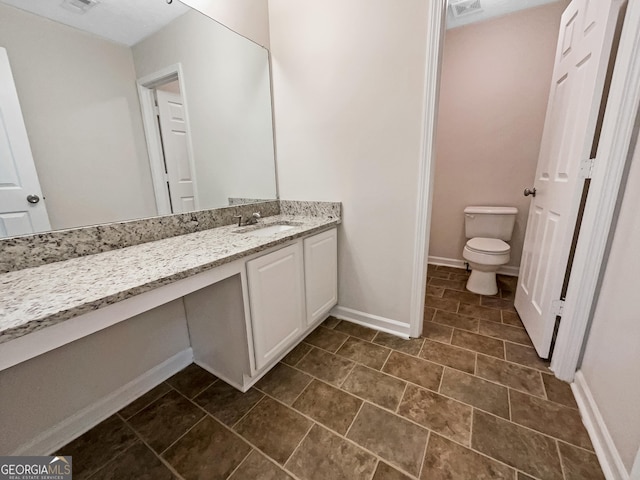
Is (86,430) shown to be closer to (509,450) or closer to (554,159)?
(509,450)

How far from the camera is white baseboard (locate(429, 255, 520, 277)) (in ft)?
9.12

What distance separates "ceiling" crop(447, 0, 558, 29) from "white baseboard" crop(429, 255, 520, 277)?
236 cm

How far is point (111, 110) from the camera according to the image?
1.19m

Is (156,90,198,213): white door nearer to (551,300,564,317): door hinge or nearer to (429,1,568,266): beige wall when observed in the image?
(551,300,564,317): door hinge

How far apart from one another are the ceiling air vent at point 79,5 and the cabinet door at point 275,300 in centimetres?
124

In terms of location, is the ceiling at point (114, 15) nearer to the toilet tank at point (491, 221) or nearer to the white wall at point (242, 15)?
the white wall at point (242, 15)

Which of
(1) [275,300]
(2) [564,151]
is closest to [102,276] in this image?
(1) [275,300]

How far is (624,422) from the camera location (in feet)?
3.14

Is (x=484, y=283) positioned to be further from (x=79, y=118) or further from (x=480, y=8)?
(x=79, y=118)

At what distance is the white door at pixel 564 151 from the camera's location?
1.22m

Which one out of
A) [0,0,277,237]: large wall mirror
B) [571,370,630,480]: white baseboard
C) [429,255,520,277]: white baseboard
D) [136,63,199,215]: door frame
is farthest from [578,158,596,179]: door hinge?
[136,63,199,215]: door frame

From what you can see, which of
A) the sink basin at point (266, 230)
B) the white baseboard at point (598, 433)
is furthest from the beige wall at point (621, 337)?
the sink basin at point (266, 230)

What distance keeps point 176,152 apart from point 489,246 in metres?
2.47

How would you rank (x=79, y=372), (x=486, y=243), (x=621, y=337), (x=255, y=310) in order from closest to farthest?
(x=621, y=337)
(x=79, y=372)
(x=255, y=310)
(x=486, y=243)
